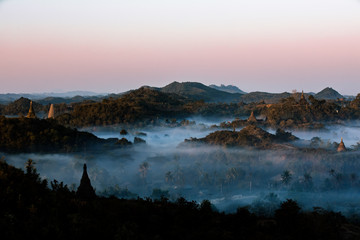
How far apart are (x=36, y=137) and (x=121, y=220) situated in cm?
6830

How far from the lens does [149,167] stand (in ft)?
361

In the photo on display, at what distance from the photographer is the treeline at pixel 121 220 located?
2084 centimetres

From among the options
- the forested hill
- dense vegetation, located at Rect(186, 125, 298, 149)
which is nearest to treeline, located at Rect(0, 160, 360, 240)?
dense vegetation, located at Rect(186, 125, 298, 149)

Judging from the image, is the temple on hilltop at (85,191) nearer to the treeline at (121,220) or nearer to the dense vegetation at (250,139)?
the treeline at (121,220)

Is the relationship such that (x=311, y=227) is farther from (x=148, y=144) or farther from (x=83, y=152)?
(x=148, y=144)

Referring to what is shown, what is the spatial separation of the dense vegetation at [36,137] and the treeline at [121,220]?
194ft

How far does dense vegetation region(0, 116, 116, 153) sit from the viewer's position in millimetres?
82000

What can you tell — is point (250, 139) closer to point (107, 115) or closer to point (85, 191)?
point (107, 115)

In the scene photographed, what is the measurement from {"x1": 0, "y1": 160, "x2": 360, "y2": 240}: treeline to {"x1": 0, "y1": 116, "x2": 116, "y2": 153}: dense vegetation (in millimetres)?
59144

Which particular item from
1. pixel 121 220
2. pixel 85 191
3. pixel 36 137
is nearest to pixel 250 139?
pixel 36 137

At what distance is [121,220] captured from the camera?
931 inches

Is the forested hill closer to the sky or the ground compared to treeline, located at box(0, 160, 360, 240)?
closer to the sky

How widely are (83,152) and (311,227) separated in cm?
7930

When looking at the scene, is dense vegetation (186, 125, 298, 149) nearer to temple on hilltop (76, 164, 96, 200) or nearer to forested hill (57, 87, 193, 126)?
Answer: forested hill (57, 87, 193, 126)
